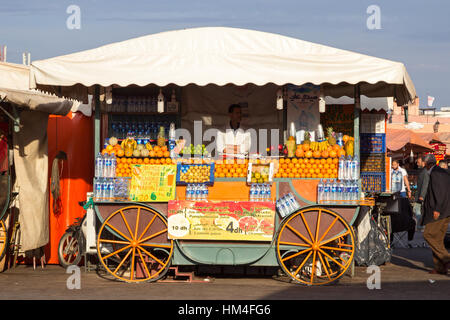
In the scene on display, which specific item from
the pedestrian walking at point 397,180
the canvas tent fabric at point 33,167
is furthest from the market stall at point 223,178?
the pedestrian walking at point 397,180

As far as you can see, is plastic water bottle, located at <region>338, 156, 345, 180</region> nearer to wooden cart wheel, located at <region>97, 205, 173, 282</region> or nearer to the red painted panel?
wooden cart wheel, located at <region>97, 205, 173, 282</region>

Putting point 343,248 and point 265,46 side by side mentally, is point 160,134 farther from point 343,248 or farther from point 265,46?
point 343,248

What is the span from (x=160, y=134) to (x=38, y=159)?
6.89 ft

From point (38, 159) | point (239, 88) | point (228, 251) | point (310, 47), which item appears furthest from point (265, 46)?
point (38, 159)

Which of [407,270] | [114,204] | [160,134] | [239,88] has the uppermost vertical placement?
[239,88]

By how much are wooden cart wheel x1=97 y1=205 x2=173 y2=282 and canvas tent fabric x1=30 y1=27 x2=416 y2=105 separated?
5.77ft

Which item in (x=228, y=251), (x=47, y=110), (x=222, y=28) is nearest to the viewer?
(x=228, y=251)

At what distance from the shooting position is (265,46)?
33.1ft

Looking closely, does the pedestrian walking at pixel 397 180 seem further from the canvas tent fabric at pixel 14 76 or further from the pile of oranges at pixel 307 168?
the canvas tent fabric at pixel 14 76

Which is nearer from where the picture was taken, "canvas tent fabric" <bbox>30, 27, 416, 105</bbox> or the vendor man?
"canvas tent fabric" <bbox>30, 27, 416, 105</bbox>

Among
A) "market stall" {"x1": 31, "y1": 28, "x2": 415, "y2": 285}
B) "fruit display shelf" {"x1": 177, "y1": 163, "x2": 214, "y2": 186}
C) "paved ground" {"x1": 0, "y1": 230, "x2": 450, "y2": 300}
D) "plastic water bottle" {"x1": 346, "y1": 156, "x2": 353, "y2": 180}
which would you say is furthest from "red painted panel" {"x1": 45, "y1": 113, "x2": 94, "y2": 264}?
"plastic water bottle" {"x1": 346, "y1": 156, "x2": 353, "y2": 180}

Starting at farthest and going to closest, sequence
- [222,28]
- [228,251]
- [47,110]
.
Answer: [47,110] → [222,28] → [228,251]

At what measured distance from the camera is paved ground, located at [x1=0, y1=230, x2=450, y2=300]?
8.58 m

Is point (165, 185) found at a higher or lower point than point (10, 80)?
lower
